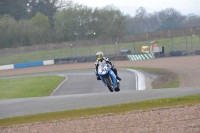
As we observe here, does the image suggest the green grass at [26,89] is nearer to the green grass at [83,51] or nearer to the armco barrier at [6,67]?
the armco barrier at [6,67]

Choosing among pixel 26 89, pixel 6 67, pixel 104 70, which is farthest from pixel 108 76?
pixel 6 67

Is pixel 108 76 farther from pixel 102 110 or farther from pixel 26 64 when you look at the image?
pixel 26 64

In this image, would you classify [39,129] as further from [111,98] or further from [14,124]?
[111,98]

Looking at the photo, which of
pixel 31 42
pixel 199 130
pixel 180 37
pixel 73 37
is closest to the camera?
pixel 199 130

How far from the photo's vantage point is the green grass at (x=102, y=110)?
36.7 ft

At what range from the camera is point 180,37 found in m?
61.7

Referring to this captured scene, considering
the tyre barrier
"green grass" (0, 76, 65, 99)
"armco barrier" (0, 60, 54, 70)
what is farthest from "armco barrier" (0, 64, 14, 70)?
"green grass" (0, 76, 65, 99)

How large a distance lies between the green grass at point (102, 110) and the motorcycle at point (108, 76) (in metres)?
5.89

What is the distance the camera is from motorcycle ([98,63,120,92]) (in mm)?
18250

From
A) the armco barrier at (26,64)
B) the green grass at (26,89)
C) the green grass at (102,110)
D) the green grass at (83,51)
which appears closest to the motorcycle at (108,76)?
the green grass at (102,110)

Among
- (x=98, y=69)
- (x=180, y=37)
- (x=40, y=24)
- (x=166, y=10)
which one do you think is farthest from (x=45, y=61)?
(x=166, y=10)

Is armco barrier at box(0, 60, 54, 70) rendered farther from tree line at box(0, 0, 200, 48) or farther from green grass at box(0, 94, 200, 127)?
green grass at box(0, 94, 200, 127)

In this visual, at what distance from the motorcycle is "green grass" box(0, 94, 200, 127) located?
19.3ft

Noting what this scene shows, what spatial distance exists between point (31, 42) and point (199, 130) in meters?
67.0
